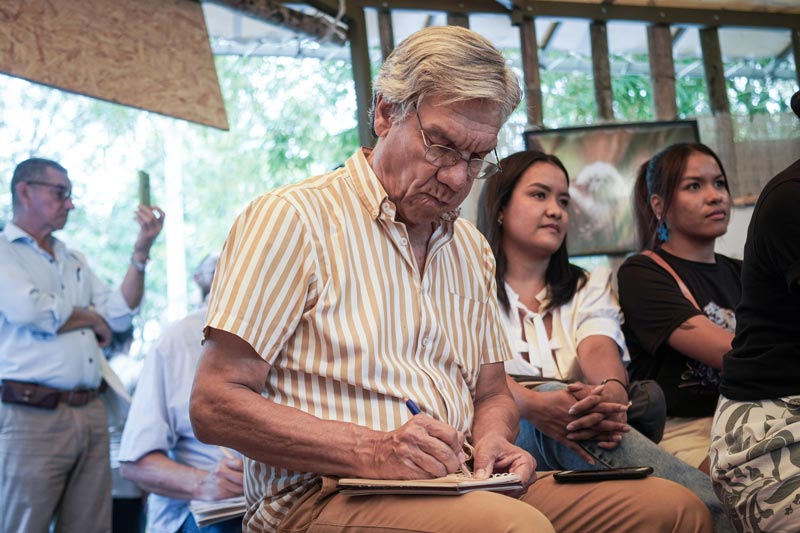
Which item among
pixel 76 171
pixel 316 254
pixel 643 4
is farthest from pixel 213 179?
pixel 316 254

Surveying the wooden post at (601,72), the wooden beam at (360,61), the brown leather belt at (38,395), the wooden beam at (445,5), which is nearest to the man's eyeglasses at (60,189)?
the brown leather belt at (38,395)

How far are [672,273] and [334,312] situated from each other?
5.80 feet

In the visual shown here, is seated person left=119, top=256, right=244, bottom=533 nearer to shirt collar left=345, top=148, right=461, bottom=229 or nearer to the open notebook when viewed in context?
shirt collar left=345, top=148, right=461, bottom=229

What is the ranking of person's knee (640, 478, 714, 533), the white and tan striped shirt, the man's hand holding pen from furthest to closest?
person's knee (640, 478, 714, 533), the white and tan striped shirt, the man's hand holding pen

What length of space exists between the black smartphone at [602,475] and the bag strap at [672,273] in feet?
4.09

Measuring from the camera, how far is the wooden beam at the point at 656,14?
16.7 ft

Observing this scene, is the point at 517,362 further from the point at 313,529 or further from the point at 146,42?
the point at 146,42

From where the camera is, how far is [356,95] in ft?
15.9

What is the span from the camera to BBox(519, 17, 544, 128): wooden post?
4.98m

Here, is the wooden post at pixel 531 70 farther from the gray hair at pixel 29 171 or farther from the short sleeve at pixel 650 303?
the gray hair at pixel 29 171

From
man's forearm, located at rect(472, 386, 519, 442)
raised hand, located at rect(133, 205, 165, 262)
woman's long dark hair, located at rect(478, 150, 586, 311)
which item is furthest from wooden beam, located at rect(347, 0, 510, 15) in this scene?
man's forearm, located at rect(472, 386, 519, 442)

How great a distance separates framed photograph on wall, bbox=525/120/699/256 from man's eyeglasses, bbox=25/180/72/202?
2397 millimetres

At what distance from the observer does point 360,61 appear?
479 centimetres

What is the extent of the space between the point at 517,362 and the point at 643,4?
301 cm
